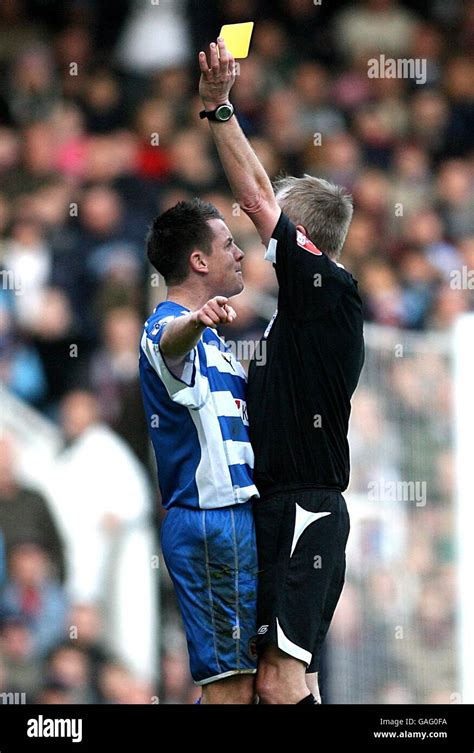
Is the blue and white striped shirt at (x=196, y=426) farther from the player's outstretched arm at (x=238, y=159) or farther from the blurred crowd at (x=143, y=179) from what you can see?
the blurred crowd at (x=143, y=179)

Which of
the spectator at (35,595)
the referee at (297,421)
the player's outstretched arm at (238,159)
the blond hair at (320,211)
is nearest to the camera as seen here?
the player's outstretched arm at (238,159)

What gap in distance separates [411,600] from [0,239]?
2.85 metres

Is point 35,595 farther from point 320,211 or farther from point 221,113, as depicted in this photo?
point 221,113

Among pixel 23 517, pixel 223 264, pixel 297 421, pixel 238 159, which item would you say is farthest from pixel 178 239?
pixel 23 517

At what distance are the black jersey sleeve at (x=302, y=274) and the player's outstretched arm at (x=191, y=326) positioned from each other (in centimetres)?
33

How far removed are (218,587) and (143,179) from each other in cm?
425

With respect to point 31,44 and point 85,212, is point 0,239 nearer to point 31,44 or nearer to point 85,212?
point 85,212

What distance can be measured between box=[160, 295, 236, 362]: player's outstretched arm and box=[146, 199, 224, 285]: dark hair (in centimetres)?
34

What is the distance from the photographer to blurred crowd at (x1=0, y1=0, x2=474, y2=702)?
699 centimetres

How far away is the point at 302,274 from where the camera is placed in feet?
14.0

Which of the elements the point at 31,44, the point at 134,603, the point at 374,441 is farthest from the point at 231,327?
the point at 31,44

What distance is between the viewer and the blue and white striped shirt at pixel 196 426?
166 inches

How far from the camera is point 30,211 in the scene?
7.92 m

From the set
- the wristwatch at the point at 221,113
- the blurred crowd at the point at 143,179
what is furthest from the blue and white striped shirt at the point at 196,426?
the blurred crowd at the point at 143,179
